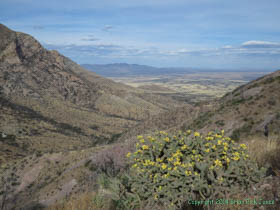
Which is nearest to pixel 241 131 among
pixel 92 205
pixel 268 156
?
pixel 268 156

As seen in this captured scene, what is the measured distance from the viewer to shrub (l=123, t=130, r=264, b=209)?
4.29 metres

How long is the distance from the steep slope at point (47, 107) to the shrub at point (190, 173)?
3770 cm

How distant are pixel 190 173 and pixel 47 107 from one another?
266 ft

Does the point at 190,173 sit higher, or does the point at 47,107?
the point at 190,173

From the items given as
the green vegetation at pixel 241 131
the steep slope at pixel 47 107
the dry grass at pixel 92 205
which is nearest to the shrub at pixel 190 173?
the dry grass at pixel 92 205

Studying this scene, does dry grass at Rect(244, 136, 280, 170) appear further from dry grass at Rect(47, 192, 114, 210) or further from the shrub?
dry grass at Rect(47, 192, 114, 210)

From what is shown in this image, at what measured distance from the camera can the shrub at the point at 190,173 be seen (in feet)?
14.1

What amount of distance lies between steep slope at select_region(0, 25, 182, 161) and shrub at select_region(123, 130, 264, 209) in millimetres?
37701

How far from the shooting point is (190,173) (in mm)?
4312

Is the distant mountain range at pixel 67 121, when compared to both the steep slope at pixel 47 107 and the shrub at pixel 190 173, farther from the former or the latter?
the shrub at pixel 190 173

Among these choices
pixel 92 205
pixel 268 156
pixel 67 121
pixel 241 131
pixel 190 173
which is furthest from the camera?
pixel 67 121

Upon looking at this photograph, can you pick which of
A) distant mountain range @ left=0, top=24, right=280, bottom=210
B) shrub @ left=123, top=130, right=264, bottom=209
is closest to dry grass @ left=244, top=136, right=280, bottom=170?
distant mountain range @ left=0, top=24, right=280, bottom=210

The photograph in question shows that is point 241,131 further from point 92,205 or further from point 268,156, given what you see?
point 92,205

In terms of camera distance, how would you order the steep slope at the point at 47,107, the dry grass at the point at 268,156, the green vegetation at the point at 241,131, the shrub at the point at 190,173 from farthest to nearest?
the steep slope at the point at 47,107 < the green vegetation at the point at 241,131 < the dry grass at the point at 268,156 < the shrub at the point at 190,173
